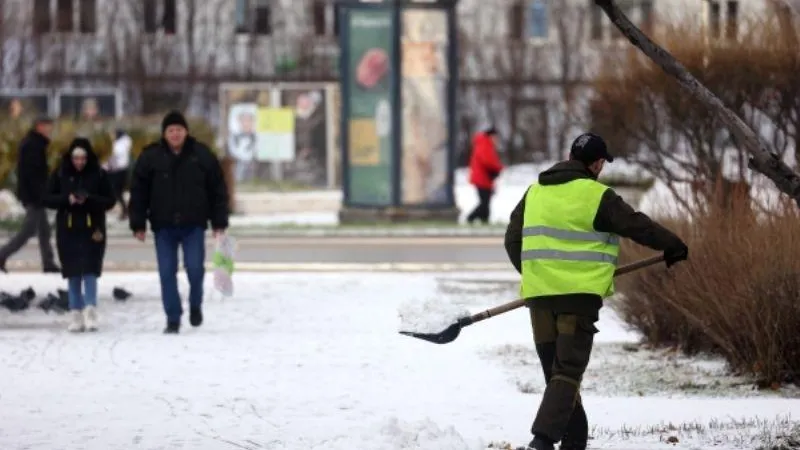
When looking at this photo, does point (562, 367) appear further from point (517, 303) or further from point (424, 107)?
point (424, 107)

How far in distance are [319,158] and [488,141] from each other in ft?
26.2

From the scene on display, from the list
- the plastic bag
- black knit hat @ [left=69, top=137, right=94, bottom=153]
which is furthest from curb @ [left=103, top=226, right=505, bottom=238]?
black knit hat @ [left=69, top=137, right=94, bottom=153]

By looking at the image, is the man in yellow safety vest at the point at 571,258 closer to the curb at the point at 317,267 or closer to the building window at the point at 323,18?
the curb at the point at 317,267

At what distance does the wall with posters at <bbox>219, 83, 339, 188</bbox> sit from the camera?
36.5m

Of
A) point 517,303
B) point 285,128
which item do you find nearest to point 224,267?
point 517,303

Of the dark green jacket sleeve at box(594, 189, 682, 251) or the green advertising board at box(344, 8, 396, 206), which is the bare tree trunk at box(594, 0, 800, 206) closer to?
the dark green jacket sleeve at box(594, 189, 682, 251)

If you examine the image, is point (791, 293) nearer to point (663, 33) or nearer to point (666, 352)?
point (666, 352)

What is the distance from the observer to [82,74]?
161 feet

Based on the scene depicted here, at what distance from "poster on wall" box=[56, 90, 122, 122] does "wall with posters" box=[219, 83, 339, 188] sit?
2863 mm

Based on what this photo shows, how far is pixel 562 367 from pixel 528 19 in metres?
43.5

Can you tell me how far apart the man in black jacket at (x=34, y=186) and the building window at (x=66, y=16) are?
1192 inches

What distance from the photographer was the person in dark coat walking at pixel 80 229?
14.7 meters

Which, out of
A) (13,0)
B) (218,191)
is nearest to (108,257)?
(218,191)

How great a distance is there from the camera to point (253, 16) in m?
50.5
